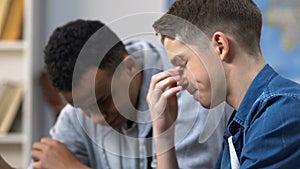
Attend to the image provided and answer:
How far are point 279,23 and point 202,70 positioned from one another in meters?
1.57

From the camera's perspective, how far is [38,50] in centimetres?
285

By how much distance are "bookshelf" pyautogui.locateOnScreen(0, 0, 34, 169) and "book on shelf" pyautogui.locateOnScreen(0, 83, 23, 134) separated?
0.03 m

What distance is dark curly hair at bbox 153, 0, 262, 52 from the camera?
1177 millimetres

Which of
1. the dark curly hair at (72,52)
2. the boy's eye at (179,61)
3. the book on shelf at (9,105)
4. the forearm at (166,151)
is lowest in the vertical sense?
the book on shelf at (9,105)

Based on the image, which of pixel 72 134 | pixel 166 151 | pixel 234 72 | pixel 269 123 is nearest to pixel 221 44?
pixel 234 72

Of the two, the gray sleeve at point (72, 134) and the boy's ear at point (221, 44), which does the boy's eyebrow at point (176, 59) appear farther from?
the gray sleeve at point (72, 134)

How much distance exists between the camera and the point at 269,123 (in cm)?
102

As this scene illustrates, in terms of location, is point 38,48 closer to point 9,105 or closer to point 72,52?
point 9,105

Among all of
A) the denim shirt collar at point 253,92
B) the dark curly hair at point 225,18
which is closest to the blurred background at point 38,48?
the dark curly hair at point 225,18

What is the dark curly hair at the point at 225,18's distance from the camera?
1177 mm

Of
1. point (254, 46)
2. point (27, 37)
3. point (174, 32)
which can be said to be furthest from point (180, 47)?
point (27, 37)

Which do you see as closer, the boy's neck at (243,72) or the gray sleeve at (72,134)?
the boy's neck at (243,72)

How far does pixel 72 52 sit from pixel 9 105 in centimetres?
Answer: 142

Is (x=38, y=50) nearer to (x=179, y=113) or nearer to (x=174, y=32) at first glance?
(x=179, y=113)
